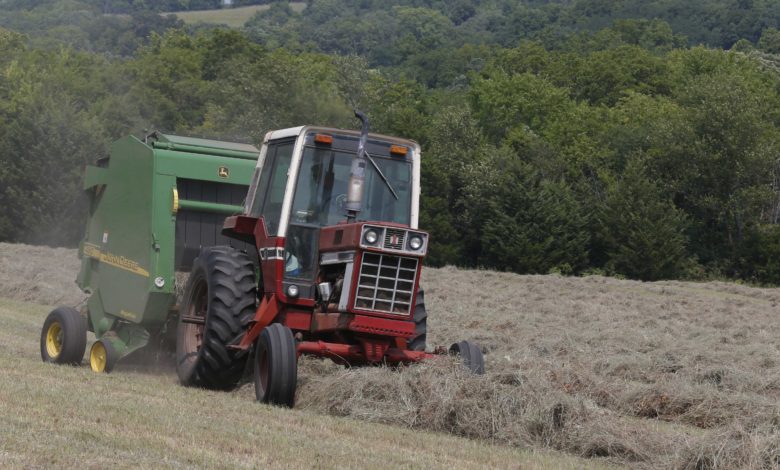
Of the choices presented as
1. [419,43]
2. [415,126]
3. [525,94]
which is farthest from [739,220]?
[419,43]

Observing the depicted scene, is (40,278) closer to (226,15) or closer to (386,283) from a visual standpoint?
(386,283)

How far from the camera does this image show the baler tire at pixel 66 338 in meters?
12.6

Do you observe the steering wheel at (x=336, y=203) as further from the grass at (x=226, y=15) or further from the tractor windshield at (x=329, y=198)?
the grass at (x=226, y=15)

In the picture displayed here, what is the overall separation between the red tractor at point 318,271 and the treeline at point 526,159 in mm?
30348

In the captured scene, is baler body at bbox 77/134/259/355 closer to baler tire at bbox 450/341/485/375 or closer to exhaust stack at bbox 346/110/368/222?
exhaust stack at bbox 346/110/368/222

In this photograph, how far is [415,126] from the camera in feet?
191

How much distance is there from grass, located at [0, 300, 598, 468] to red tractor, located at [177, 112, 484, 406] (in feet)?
1.85

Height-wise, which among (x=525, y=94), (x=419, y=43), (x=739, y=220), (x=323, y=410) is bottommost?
(x=323, y=410)

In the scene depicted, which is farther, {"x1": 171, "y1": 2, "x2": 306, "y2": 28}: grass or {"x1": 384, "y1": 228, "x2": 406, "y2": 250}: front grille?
{"x1": 171, "y1": 2, "x2": 306, "y2": 28}: grass

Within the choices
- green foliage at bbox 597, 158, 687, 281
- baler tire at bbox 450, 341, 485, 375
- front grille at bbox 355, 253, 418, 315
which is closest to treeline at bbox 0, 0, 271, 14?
green foliage at bbox 597, 158, 687, 281

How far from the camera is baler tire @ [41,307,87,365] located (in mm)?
12633

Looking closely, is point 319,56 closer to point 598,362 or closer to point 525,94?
point 525,94

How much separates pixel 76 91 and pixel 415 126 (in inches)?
830

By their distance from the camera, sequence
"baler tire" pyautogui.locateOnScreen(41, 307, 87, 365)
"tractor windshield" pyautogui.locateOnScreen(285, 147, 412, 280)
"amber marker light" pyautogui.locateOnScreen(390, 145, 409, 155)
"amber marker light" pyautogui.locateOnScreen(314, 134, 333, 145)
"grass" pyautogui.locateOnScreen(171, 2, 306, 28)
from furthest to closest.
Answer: "grass" pyautogui.locateOnScreen(171, 2, 306, 28) < "baler tire" pyautogui.locateOnScreen(41, 307, 87, 365) < "amber marker light" pyautogui.locateOnScreen(390, 145, 409, 155) < "amber marker light" pyautogui.locateOnScreen(314, 134, 333, 145) < "tractor windshield" pyautogui.locateOnScreen(285, 147, 412, 280)
